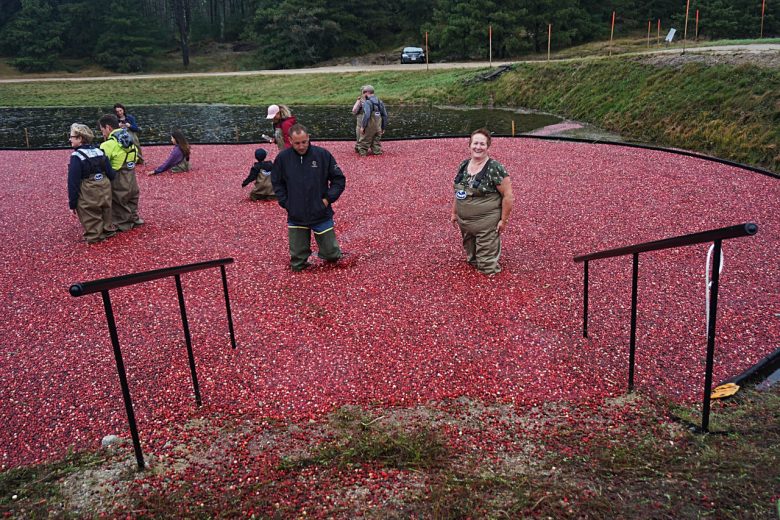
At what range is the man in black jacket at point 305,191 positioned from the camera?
25.0ft

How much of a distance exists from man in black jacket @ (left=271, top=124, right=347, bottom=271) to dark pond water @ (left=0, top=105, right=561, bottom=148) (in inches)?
540

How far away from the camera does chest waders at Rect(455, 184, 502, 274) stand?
292 inches

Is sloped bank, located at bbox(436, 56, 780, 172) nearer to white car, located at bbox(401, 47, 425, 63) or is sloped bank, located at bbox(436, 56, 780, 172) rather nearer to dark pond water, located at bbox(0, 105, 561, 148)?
dark pond water, located at bbox(0, 105, 561, 148)

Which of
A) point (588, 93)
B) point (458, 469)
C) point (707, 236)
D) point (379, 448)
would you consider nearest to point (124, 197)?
point (379, 448)

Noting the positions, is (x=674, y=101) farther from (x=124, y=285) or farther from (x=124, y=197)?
(x=124, y=285)

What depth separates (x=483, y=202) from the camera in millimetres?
7402

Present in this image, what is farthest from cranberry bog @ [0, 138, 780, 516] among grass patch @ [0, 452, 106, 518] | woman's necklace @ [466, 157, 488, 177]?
woman's necklace @ [466, 157, 488, 177]

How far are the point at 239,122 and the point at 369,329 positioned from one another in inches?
889

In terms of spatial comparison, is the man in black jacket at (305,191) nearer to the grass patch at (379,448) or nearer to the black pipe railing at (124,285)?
the black pipe railing at (124,285)

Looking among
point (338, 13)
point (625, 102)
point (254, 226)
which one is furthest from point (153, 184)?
point (338, 13)

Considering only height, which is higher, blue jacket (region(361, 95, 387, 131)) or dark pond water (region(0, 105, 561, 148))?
blue jacket (region(361, 95, 387, 131))

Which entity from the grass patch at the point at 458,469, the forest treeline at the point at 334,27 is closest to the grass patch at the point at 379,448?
the grass patch at the point at 458,469

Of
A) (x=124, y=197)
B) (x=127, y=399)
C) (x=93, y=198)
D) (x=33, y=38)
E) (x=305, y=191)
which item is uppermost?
Answer: (x=33, y=38)

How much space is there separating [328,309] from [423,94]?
26992mm
